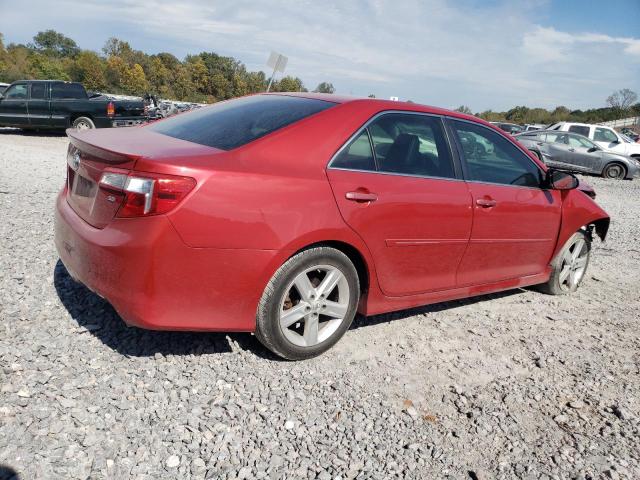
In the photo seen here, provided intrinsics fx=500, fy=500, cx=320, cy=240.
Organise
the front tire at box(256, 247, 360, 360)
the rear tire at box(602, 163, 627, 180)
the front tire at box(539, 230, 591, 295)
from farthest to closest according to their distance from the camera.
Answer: the rear tire at box(602, 163, 627, 180) → the front tire at box(539, 230, 591, 295) → the front tire at box(256, 247, 360, 360)

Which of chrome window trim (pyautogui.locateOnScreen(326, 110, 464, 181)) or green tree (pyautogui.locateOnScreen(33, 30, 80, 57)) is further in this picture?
green tree (pyautogui.locateOnScreen(33, 30, 80, 57))

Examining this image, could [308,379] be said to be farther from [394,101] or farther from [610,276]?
[610,276]

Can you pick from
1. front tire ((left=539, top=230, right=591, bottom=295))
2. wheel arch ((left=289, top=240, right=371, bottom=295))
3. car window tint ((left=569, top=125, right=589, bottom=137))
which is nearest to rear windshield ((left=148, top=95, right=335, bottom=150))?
wheel arch ((left=289, top=240, right=371, bottom=295))

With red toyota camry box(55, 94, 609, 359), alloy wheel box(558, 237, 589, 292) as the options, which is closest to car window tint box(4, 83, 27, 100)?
red toyota camry box(55, 94, 609, 359)

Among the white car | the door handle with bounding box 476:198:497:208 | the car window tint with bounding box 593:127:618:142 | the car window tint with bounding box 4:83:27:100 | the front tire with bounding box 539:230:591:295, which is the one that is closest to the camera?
the door handle with bounding box 476:198:497:208

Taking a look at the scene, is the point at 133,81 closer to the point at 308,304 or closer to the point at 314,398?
the point at 308,304

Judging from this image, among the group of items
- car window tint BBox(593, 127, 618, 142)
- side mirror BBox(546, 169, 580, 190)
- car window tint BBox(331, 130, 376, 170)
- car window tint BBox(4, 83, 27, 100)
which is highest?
car window tint BBox(593, 127, 618, 142)

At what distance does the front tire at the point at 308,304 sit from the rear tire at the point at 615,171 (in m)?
17.2

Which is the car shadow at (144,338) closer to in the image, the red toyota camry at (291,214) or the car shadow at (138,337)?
the car shadow at (138,337)

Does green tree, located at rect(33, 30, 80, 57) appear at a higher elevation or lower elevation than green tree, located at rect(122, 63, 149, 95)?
higher

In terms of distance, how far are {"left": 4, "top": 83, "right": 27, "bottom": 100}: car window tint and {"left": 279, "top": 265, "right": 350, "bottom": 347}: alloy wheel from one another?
16.1 meters

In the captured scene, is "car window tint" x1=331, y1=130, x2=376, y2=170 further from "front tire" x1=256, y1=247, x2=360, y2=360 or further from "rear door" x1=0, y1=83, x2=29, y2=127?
"rear door" x1=0, y1=83, x2=29, y2=127

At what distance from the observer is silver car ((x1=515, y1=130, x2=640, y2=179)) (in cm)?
1677

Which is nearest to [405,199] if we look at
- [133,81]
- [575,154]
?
[575,154]
